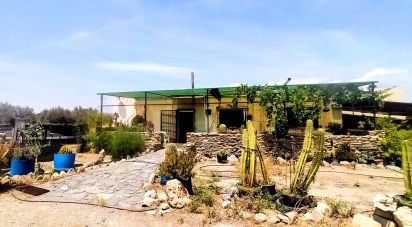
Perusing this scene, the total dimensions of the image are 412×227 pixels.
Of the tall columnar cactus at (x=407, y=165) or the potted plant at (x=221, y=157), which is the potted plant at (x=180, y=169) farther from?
the potted plant at (x=221, y=157)

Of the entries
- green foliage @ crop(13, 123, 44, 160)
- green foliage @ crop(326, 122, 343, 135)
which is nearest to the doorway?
green foliage @ crop(326, 122, 343, 135)

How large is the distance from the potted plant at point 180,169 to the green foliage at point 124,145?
5856 millimetres

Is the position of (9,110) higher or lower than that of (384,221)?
higher

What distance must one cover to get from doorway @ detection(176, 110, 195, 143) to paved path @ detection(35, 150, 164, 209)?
9.32 m

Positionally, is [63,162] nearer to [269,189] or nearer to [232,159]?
[232,159]

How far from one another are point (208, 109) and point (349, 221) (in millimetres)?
12075

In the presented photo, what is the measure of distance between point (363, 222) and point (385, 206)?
495mm

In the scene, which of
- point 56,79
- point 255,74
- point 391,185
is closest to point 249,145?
point 391,185

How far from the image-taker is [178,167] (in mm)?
7656

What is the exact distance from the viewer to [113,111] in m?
22.9

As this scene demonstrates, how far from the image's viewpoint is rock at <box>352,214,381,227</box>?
5.38 m

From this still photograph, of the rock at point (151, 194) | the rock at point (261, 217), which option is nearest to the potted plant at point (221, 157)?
the rock at point (151, 194)

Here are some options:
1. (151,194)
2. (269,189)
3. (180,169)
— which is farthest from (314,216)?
(151,194)

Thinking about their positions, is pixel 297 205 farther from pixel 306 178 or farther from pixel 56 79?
pixel 56 79
